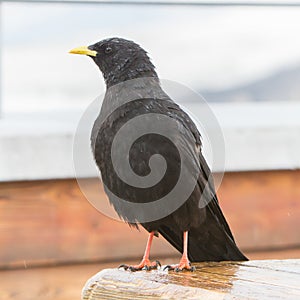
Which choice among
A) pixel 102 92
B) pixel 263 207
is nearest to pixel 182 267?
pixel 102 92

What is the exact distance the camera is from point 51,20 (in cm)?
227

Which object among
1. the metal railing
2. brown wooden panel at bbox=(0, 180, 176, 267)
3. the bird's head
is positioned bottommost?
brown wooden panel at bbox=(0, 180, 176, 267)

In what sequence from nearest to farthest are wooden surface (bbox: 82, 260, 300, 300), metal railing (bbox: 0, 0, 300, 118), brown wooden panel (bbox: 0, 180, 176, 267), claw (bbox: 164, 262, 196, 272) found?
wooden surface (bbox: 82, 260, 300, 300) → claw (bbox: 164, 262, 196, 272) → brown wooden panel (bbox: 0, 180, 176, 267) → metal railing (bbox: 0, 0, 300, 118)

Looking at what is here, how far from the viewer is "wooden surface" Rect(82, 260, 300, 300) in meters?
1.12

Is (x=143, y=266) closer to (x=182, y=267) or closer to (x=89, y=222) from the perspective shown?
(x=182, y=267)

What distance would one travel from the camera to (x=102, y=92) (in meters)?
2.02

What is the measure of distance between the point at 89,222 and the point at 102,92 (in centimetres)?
34

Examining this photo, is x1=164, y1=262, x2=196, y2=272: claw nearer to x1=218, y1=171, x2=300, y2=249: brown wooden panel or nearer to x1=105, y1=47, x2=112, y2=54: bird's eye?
x1=105, y1=47, x2=112, y2=54: bird's eye

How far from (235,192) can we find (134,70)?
2.47 ft

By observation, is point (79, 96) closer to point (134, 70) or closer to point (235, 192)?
point (235, 192)

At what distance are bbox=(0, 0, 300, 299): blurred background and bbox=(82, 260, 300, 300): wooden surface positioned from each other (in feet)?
2.15

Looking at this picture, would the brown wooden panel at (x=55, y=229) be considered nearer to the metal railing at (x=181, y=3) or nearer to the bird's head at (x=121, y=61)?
the metal railing at (x=181, y=3)

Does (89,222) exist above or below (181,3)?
below

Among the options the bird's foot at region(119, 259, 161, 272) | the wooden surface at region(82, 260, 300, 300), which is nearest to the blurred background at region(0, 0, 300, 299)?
the bird's foot at region(119, 259, 161, 272)
